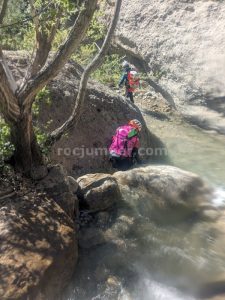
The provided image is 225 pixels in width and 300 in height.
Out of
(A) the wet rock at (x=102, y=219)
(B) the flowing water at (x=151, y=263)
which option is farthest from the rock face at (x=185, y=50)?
(A) the wet rock at (x=102, y=219)

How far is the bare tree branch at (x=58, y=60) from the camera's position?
16.0ft

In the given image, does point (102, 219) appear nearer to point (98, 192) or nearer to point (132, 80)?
point (98, 192)

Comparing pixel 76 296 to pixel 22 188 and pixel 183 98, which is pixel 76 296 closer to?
pixel 22 188

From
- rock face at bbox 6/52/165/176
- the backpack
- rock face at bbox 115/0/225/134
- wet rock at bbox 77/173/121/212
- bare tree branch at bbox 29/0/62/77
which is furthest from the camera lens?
rock face at bbox 115/0/225/134

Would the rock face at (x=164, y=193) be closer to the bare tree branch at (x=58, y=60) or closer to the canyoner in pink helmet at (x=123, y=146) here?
the canyoner in pink helmet at (x=123, y=146)

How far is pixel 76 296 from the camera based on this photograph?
17.6ft

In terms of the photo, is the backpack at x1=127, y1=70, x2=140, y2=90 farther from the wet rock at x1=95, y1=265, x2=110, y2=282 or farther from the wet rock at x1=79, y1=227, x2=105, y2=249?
the wet rock at x1=95, y1=265, x2=110, y2=282

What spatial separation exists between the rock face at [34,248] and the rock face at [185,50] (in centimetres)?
847

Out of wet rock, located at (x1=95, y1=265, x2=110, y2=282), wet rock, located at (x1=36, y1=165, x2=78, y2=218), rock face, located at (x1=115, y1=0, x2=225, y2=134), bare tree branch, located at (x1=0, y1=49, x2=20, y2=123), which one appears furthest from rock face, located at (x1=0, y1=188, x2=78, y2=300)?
rock face, located at (x1=115, y1=0, x2=225, y2=134)

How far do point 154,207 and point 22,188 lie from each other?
2.85 m

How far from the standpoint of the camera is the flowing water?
548 cm

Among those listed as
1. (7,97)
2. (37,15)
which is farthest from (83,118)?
(7,97)

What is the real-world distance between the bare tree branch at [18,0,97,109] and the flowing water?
270 cm

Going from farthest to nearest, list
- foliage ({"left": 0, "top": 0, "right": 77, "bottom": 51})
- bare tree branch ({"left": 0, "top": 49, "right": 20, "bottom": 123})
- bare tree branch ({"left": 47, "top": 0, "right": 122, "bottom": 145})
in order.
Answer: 1. bare tree branch ({"left": 47, "top": 0, "right": 122, "bottom": 145})
2. foliage ({"left": 0, "top": 0, "right": 77, "bottom": 51})
3. bare tree branch ({"left": 0, "top": 49, "right": 20, "bottom": 123})
